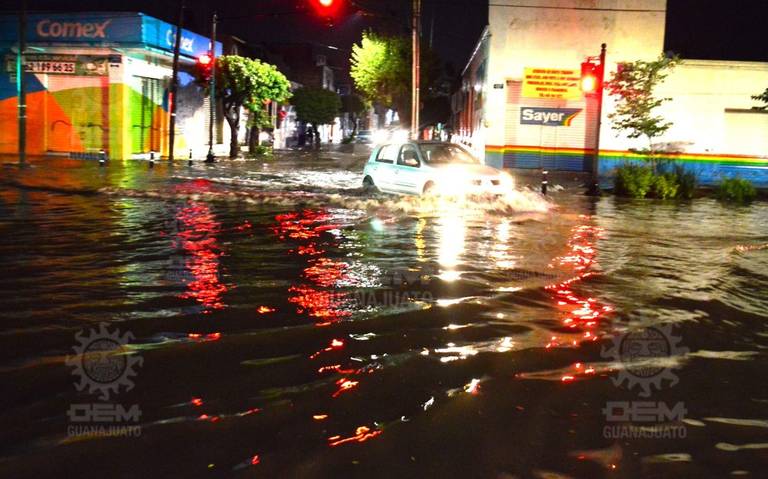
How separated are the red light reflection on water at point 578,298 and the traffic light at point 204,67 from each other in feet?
77.4

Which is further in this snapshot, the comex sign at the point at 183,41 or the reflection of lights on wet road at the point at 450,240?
the comex sign at the point at 183,41

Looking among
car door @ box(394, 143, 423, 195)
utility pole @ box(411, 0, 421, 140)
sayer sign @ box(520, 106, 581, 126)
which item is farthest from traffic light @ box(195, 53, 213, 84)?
car door @ box(394, 143, 423, 195)

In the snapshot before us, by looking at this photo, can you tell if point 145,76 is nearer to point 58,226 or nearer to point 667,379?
point 58,226

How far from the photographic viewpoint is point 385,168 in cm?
1744

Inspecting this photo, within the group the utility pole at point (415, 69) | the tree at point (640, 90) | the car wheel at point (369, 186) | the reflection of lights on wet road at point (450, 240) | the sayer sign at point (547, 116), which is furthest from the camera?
the sayer sign at point (547, 116)

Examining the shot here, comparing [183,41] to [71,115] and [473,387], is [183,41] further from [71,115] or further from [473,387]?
[473,387]

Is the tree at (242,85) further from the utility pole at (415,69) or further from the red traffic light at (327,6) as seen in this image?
the red traffic light at (327,6)

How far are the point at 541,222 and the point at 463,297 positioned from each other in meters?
7.13

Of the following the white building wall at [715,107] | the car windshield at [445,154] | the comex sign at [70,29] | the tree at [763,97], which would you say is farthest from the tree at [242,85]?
the tree at [763,97]

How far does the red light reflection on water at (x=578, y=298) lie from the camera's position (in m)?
6.66

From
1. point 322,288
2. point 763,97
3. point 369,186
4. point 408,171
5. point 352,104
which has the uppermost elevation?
point 352,104

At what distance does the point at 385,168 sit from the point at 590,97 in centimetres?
1213

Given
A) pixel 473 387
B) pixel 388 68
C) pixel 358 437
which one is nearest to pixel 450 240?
pixel 473 387

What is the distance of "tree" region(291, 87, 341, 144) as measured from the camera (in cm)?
5862
